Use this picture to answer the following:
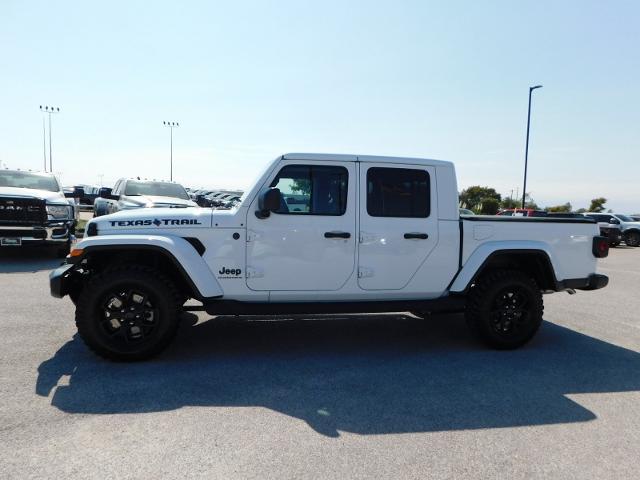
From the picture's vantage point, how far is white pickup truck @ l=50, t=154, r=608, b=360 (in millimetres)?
4125

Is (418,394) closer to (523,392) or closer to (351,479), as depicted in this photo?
(523,392)

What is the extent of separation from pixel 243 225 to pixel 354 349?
173 cm

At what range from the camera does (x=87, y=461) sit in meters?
2.62

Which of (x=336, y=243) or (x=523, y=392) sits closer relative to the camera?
(x=523, y=392)

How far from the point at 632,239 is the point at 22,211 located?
23414mm

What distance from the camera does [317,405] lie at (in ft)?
11.1

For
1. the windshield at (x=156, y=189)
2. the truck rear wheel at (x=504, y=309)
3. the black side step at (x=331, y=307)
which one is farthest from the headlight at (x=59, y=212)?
the truck rear wheel at (x=504, y=309)

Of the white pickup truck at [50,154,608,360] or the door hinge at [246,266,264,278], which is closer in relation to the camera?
the white pickup truck at [50,154,608,360]

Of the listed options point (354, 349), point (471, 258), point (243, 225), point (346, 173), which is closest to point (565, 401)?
point (471, 258)

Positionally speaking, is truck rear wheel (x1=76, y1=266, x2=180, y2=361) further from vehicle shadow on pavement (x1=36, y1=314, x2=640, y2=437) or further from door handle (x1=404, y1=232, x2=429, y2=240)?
door handle (x1=404, y1=232, x2=429, y2=240)

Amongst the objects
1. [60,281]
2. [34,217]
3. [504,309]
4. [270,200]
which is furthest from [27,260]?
[504,309]

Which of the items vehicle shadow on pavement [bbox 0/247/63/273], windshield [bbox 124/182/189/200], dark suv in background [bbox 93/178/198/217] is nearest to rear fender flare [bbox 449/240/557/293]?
vehicle shadow on pavement [bbox 0/247/63/273]

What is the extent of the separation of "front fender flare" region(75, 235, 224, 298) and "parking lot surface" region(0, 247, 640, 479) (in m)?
0.75

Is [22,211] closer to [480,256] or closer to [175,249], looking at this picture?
[175,249]
